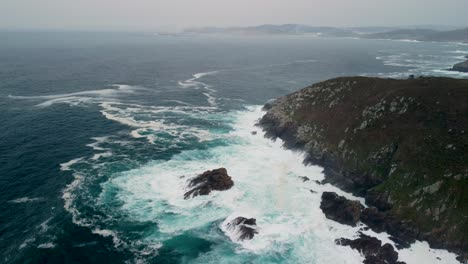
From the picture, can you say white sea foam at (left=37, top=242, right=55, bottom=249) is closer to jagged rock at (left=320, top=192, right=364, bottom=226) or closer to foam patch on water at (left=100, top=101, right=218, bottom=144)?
foam patch on water at (left=100, top=101, right=218, bottom=144)

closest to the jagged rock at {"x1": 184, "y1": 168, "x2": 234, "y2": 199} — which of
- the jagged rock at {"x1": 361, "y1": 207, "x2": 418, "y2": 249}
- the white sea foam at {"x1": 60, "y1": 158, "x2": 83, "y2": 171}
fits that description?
the jagged rock at {"x1": 361, "y1": 207, "x2": 418, "y2": 249}

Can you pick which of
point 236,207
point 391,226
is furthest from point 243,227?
point 391,226

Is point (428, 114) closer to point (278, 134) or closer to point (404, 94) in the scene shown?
point (404, 94)

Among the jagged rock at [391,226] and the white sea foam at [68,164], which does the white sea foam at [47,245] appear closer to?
the white sea foam at [68,164]

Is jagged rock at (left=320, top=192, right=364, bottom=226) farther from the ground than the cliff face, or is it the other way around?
the cliff face

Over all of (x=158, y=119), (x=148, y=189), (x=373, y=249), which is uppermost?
(x=158, y=119)

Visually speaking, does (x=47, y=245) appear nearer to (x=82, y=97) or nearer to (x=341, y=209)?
(x=341, y=209)
